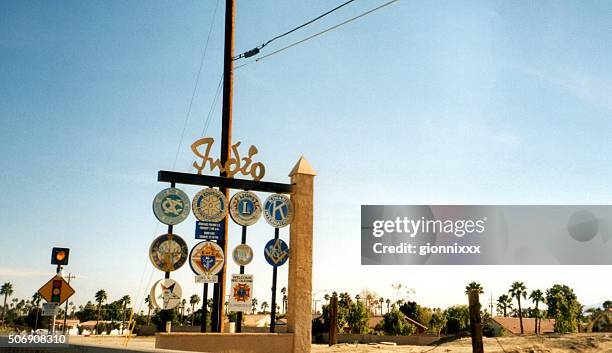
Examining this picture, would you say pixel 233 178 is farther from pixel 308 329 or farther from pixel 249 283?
pixel 308 329

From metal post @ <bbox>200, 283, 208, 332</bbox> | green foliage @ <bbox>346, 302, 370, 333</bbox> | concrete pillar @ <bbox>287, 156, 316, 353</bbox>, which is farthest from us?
green foliage @ <bbox>346, 302, 370, 333</bbox>

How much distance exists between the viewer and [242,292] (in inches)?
706

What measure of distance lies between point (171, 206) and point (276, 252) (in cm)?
402

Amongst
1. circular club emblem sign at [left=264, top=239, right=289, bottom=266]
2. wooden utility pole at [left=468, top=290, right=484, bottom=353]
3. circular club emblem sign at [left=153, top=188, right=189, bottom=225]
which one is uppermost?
circular club emblem sign at [left=153, top=188, right=189, bottom=225]

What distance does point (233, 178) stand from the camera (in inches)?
719

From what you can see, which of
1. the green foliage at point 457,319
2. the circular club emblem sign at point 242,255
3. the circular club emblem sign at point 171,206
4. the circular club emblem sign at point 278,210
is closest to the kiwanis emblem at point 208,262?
the circular club emblem sign at point 242,255

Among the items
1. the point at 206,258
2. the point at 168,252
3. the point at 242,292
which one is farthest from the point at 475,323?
the point at 168,252

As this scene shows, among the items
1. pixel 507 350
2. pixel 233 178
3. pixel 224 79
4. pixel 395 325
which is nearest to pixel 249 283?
pixel 233 178

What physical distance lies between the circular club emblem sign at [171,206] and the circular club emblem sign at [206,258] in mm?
1162

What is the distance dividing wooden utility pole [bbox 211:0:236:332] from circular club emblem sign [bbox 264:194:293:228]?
1463 mm

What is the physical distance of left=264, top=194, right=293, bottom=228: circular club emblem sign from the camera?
1836 centimetres

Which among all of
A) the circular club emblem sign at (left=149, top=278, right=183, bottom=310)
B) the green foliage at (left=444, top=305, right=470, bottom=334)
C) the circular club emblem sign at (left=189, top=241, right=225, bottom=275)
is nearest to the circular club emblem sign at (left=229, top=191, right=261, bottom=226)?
the circular club emblem sign at (left=189, top=241, right=225, bottom=275)

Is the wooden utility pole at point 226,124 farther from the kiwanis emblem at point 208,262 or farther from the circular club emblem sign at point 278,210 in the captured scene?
the circular club emblem sign at point 278,210

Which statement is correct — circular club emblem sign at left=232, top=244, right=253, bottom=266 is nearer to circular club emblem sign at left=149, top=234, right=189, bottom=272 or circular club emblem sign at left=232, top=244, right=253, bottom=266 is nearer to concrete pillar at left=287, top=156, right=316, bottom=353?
concrete pillar at left=287, top=156, right=316, bottom=353
